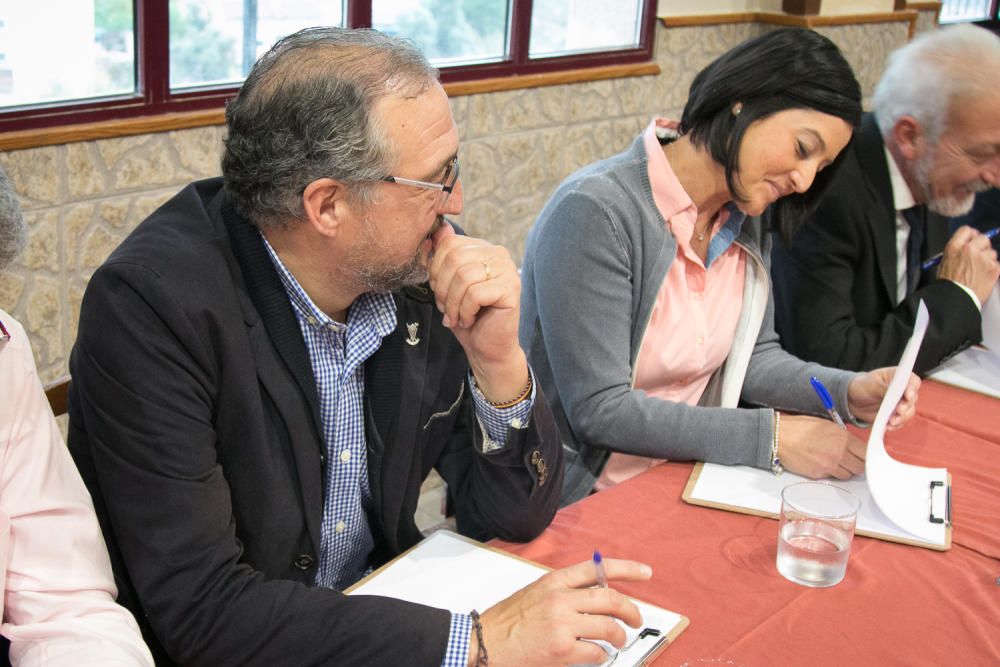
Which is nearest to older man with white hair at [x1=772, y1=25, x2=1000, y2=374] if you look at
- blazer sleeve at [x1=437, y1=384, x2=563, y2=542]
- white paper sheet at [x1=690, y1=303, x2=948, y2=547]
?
white paper sheet at [x1=690, y1=303, x2=948, y2=547]

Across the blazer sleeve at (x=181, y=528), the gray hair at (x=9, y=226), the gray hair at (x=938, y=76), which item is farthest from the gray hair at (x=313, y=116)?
the gray hair at (x=938, y=76)

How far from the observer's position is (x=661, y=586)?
58.0 inches

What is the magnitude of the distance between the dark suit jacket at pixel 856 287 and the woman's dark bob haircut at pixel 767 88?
1.37 ft

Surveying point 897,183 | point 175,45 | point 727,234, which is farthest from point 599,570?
Answer: point 175,45

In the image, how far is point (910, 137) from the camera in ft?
8.20

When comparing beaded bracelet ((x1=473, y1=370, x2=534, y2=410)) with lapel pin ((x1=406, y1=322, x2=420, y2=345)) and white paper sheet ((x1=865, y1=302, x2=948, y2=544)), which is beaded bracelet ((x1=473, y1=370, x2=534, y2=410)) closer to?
lapel pin ((x1=406, y1=322, x2=420, y2=345))

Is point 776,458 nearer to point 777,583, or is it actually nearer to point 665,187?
point 777,583

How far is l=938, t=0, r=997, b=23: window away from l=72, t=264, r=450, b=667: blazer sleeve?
7.23 metres

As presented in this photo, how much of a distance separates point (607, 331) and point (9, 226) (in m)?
1.09

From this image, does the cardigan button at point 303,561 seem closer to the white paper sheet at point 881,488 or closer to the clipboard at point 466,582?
the clipboard at point 466,582

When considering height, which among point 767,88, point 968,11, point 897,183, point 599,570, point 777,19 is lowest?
point 599,570

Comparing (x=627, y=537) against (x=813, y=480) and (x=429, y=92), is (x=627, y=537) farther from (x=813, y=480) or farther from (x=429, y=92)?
(x=429, y=92)

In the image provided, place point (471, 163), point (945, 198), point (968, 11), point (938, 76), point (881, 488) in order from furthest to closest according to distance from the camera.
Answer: point (968, 11) → point (471, 163) → point (945, 198) → point (938, 76) → point (881, 488)

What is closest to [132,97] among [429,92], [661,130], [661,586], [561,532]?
[661,130]
